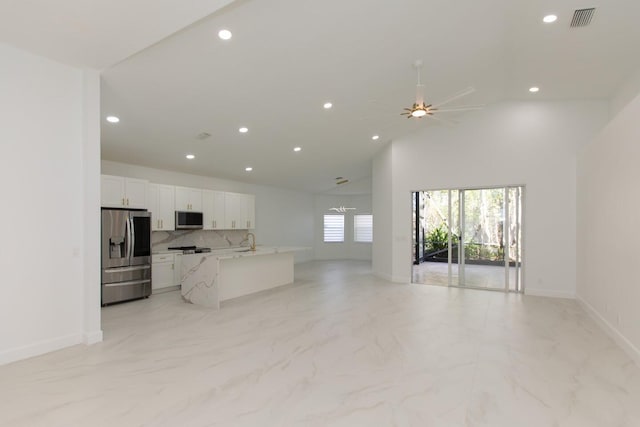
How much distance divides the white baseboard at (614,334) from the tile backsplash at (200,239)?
7.33m

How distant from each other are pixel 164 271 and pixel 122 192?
1744 millimetres

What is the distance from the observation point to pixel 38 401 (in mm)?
2480

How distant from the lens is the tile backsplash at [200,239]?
7064 mm

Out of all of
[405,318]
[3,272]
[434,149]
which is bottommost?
[405,318]

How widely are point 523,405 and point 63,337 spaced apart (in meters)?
4.33

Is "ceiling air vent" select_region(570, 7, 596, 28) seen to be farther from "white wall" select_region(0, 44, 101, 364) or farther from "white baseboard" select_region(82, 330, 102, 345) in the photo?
"white baseboard" select_region(82, 330, 102, 345)

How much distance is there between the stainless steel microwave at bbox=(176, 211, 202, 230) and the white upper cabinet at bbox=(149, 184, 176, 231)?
3.9 inches

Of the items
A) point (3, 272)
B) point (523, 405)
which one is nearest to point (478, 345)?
point (523, 405)

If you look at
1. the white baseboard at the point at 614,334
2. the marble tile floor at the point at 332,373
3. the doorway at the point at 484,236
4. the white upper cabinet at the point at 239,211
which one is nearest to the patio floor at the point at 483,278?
the doorway at the point at 484,236

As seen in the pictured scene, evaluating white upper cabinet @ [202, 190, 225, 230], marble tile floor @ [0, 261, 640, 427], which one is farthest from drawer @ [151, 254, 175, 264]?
marble tile floor @ [0, 261, 640, 427]

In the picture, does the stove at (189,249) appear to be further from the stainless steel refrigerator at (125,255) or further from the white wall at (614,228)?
the white wall at (614,228)

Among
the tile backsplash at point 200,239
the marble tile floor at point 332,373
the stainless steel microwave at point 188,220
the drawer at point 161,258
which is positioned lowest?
the marble tile floor at point 332,373

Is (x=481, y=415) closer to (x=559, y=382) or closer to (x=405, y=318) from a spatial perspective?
(x=559, y=382)

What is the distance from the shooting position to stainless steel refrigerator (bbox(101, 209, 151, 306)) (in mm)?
5277
